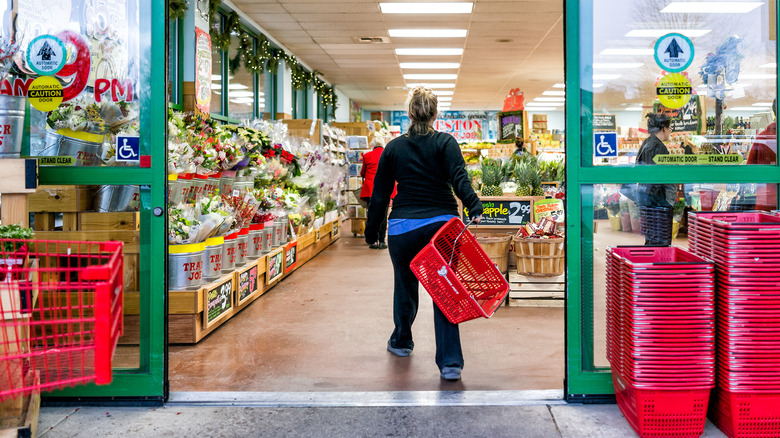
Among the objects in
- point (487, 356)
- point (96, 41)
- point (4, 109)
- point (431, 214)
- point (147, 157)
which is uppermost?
point (96, 41)

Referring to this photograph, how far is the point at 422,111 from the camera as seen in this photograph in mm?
3471

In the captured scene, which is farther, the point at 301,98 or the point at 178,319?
the point at 301,98

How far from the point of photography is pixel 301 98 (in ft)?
44.8

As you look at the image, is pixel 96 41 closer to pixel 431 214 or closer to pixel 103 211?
pixel 103 211

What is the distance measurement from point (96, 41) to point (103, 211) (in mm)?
951

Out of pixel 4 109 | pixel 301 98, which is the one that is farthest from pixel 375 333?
pixel 301 98

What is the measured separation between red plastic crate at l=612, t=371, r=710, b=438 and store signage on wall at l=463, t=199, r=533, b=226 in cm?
340

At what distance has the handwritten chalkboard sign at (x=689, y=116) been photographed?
2.97m

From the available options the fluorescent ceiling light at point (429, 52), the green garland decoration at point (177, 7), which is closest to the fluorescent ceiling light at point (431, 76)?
the fluorescent ceiling light at point (429, 52)

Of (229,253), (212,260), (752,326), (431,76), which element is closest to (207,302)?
(212,260)

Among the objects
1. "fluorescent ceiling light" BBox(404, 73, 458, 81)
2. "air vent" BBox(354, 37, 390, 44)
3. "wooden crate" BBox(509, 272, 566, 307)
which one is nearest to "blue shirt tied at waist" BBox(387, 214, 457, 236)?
"wooden crate" BBox(509, 272, 566, 307)

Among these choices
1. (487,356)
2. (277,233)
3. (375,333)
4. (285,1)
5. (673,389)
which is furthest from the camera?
(285,1)

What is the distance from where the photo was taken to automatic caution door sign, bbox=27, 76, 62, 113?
2.94 meters

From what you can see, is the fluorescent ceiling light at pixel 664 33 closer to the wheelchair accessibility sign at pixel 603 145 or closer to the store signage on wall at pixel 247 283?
the wheelchair accessibility sign at pixel 603 145
